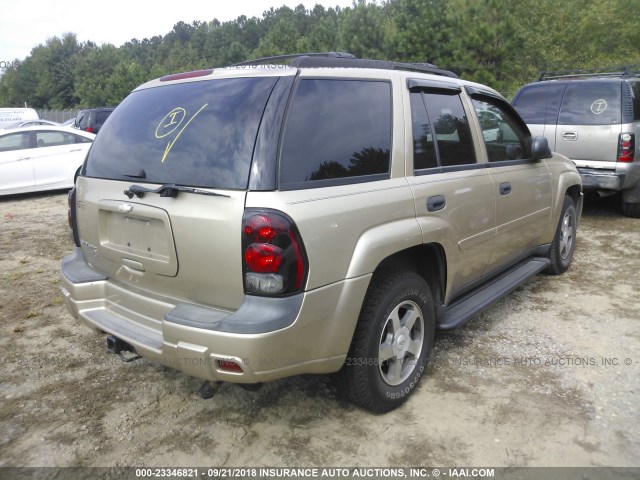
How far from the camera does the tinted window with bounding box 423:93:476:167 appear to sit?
327 cm

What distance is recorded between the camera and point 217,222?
2.30 metres

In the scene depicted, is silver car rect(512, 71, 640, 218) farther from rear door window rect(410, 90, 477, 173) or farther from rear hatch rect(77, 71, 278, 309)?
rear hatch rect(77, 71, 278, 309)

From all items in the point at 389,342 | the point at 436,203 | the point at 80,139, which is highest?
the point at 80,139

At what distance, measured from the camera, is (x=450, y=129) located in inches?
134

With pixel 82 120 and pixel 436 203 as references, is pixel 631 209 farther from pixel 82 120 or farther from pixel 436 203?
pixel 82 120

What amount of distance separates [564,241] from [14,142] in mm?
9589

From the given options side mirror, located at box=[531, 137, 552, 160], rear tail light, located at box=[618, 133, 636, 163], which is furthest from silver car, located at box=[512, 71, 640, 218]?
side mirror, located at box=[531, 137, 552, 160]

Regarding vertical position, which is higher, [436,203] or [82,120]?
[82,120]

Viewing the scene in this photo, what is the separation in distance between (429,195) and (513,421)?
1.33 metres

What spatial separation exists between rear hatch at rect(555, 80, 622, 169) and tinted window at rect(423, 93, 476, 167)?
14.5 ft

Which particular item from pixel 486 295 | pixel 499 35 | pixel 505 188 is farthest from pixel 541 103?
pixel 499 35

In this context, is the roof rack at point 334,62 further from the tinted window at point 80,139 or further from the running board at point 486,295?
the tinted window at point 80,139

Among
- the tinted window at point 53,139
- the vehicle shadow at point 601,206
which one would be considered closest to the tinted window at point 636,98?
the vehicle shadow at point 601,206

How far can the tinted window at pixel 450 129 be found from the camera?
10.7 feet
